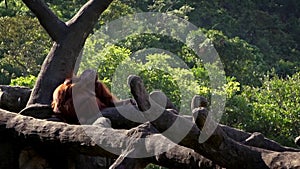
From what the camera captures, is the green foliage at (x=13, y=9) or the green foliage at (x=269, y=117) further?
the green foliage at (x=13, y=9)

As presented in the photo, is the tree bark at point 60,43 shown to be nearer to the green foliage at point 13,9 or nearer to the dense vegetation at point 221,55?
the dense vegetation at point 221,55

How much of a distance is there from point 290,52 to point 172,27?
5.39 m

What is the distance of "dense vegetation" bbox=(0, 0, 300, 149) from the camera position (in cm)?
1468

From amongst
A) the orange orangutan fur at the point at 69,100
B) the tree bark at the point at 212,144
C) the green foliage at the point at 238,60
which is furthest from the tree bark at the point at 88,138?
the green foliage at the point at 238,60

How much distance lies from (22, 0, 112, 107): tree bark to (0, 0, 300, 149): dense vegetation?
7.45 meters

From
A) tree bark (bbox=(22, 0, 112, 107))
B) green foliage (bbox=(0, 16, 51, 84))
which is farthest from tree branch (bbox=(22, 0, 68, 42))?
green foliage (bbox=(0, 16, 51, 84))

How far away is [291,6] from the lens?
91.5ft

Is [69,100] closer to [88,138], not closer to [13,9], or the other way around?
[88,138]

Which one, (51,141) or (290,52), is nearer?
(51,141)

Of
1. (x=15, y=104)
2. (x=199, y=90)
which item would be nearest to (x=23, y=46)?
(x=199, y=90)

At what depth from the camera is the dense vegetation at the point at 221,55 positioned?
14680 millimetres

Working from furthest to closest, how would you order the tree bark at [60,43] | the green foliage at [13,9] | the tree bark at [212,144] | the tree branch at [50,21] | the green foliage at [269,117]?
1. the green foliage at [13,9]
2. the green foliage at [269,117]
3. the tree branch at [50,21]
4. the tree bark at [60,43]
5. the tree bark at [212,144]

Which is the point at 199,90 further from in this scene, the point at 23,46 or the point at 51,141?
the point at 51,141

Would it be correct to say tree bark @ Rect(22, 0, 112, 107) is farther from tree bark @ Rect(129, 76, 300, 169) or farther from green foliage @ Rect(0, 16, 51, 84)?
green foliage @ Rect(0, 16, 51, 84)
